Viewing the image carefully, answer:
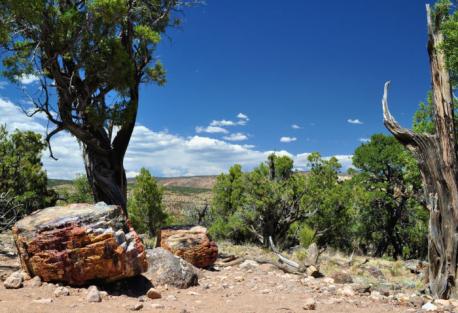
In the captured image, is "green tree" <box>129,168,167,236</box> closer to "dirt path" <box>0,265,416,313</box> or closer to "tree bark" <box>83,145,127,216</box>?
"tree bark" <box>83,145,127,216</box>

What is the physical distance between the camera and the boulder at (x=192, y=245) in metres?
10.3

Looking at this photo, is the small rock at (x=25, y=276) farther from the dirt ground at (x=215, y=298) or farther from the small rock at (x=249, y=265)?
the small rock at (x=249, y=265)

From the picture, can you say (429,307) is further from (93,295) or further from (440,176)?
(93,295)

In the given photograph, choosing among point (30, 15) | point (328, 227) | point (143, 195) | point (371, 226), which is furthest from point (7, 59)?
point (371, 226)

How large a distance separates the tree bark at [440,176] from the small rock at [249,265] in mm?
4110

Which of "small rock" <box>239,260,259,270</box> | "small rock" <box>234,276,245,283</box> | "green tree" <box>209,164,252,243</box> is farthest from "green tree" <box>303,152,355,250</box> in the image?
"small rock" <box>234,276,245,283</box>

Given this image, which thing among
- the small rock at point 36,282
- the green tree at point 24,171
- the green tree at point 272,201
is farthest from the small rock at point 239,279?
the green tree at point 272,201

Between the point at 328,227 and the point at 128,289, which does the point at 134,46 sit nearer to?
the point at 128,289

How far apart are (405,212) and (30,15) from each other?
2665 cm

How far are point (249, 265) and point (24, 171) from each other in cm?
1319

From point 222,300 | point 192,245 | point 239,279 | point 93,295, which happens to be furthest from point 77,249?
point 192,245

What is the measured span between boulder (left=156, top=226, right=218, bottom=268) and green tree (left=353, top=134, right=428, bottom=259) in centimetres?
1806

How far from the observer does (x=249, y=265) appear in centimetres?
1058

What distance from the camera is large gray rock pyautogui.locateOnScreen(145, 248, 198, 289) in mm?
8156
